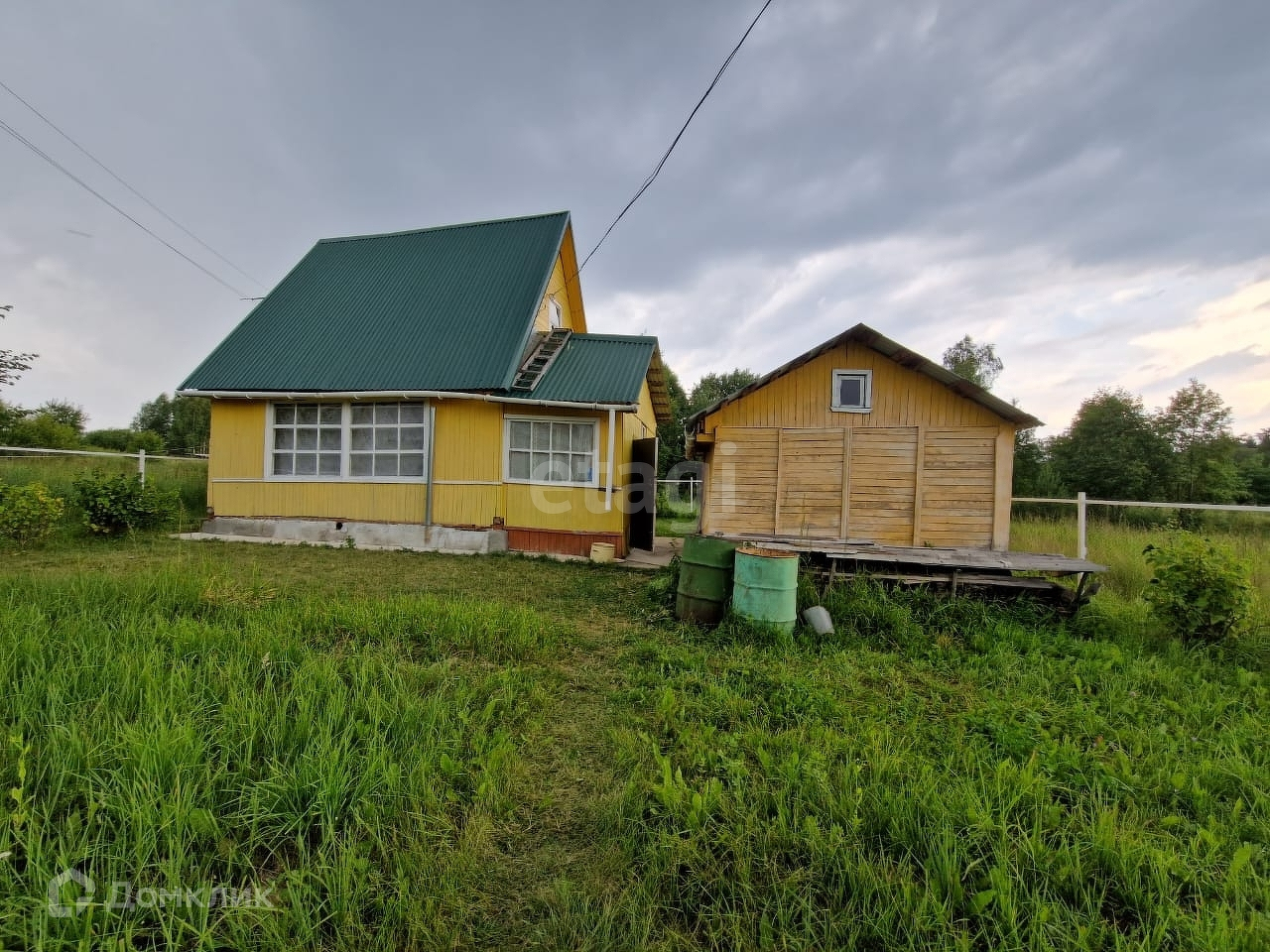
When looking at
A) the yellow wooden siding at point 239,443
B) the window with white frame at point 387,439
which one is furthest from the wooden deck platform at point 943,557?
the yellow wooden siding at point 239,443

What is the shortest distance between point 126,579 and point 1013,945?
23.7ft

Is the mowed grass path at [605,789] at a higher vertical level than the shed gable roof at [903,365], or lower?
lower

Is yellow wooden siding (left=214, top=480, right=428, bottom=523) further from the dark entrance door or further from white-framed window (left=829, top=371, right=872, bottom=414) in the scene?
white-framed window (left=829, top=371, right=872, bottom=414)

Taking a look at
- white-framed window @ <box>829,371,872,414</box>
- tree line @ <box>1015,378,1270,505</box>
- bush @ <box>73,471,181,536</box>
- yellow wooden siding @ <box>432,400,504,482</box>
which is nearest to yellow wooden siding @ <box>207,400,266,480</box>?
bush @ <box>73,471,181,536</box>

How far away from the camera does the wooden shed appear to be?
680 cm

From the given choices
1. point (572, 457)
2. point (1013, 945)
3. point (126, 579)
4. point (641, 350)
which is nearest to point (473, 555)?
point (572, 457)

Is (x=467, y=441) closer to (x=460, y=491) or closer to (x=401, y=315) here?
(x=460, y=491)

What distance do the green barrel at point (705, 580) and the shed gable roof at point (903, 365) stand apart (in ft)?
8.61

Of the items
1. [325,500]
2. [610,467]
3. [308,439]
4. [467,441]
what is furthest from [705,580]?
[308,439]

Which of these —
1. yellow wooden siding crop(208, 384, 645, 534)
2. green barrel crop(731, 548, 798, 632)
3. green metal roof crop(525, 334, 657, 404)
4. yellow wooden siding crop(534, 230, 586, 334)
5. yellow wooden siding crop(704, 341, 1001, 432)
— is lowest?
green barrel crop(731, 548, 798, 632)

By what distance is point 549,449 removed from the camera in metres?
9.71

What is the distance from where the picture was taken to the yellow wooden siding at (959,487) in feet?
22.3

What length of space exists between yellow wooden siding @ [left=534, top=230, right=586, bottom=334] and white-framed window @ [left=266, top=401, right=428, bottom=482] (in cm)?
369

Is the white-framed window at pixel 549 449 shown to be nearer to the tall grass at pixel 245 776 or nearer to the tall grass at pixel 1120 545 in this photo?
the tall grass at pixel 245 776
